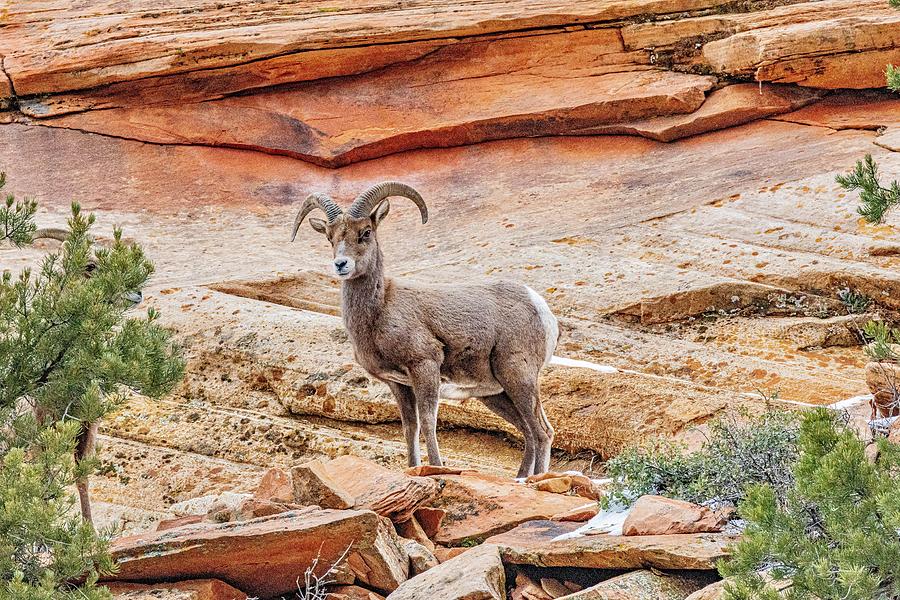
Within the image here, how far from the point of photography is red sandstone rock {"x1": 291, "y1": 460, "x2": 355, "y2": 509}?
761 cm

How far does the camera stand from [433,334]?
993 cm

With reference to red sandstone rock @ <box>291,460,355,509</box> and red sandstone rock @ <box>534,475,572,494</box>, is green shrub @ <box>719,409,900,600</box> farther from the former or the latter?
red sandstone rock @ <box>534,475,572,494</box>

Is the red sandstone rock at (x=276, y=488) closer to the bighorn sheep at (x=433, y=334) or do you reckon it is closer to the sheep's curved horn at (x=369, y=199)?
the bighorn sheep at (x=433, y=334)

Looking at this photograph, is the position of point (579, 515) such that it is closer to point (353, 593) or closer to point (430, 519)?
point (430, 519)

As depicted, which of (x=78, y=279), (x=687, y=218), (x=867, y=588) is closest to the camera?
(x=867, y=588)

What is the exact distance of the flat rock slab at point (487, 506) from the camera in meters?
7.92

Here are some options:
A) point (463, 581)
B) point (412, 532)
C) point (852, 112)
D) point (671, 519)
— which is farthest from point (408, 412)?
point (852, 112)

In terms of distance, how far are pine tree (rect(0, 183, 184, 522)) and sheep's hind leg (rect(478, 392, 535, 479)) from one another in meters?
3.95

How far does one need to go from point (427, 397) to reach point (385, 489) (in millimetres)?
2037

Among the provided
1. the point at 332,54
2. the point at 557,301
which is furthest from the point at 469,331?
the point at 332,54

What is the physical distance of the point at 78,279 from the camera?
7.13 meters

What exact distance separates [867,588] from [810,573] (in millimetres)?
278

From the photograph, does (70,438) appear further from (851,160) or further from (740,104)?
(740,104)

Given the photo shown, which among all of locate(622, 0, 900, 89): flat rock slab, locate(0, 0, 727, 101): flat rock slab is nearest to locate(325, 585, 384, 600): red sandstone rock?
locate(622, 0, 900, 89): flat rock slab
